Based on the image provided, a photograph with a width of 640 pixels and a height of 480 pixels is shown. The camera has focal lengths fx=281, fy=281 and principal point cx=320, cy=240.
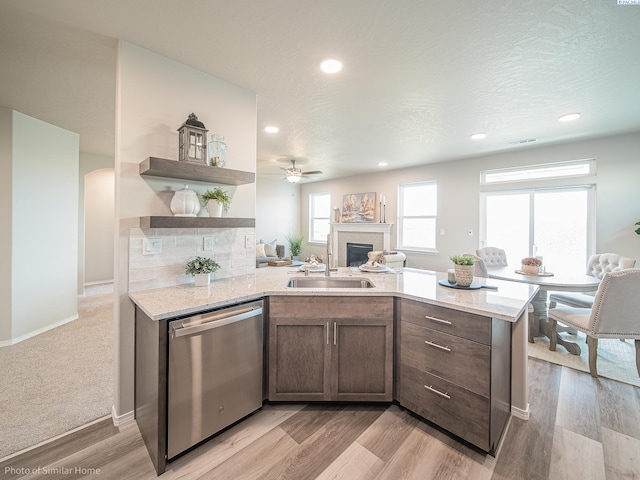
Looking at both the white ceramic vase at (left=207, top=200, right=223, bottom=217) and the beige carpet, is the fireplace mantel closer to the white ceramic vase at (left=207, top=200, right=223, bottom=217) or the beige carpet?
the white ceramic vase at (left=207, top=200, right=223, bottom=217)

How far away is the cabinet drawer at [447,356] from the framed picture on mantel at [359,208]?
4.88 meters

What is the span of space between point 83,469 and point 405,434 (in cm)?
188

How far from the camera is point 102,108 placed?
3.06 meters

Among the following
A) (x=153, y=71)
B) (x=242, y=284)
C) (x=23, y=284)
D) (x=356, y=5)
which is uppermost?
(x=356, y=5)

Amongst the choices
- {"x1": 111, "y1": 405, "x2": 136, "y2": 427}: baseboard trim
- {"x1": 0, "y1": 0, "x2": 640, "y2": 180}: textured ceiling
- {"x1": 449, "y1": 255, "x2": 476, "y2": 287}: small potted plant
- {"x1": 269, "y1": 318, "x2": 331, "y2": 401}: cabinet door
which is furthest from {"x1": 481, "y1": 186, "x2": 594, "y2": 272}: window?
{"x1": 111, "y1": 405, "x2": 136, "y2": 427}: baseboard trim

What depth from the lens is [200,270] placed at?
6.89 feet

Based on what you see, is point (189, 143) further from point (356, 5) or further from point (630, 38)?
point (630, 38)

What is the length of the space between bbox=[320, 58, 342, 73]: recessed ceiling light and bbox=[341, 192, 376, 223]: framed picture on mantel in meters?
4.54

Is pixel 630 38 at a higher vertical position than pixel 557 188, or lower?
higher

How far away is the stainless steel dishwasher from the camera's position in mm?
1556

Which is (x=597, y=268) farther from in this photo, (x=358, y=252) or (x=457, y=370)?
(x=358, y=252)

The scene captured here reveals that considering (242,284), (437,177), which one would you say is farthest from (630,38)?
(437,177)

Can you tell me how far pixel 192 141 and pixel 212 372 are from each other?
62.5 inches

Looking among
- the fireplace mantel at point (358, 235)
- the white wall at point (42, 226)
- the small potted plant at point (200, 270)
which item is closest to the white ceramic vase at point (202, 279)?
the small potted plant at point (200, 270)
